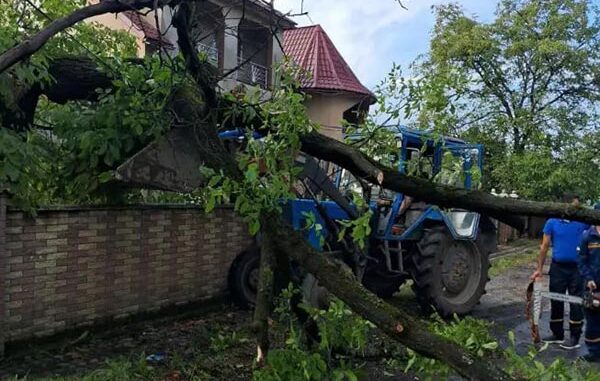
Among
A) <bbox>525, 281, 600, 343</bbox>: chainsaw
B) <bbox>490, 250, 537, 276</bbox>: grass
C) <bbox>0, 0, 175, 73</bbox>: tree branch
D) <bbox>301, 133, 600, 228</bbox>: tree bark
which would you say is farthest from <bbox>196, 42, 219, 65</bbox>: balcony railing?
<bbox>490, 250, 537, 276</bbox>: grass

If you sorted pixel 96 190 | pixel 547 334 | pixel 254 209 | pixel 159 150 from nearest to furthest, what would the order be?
pixel 254 209 → pixel 159 150 → pixel 96 190 → pixel 547 334

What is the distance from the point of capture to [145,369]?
529cm

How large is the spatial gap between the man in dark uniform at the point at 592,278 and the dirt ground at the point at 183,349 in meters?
0.29

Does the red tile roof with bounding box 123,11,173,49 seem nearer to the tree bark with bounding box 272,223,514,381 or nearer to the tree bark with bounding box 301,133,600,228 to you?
the tree bark with bounding box 301,133,600,228

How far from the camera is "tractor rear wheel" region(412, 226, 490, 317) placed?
26.3 feet

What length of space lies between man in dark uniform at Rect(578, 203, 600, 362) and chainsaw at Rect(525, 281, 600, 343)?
103 millimetres

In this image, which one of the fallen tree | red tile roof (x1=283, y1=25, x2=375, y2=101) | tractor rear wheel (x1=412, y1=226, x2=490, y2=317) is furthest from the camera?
red tile roof (x1=283, y1=25, x2=375, y2=101)

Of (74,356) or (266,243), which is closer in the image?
(266,243)

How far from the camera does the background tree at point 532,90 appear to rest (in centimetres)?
1798

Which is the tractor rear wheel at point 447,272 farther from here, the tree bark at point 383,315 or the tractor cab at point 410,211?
the tree bark at point 383,315

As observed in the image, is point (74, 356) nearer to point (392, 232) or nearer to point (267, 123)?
point (267, 123)

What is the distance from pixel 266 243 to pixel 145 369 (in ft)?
7.14

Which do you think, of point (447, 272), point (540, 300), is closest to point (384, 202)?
point (447, 272)

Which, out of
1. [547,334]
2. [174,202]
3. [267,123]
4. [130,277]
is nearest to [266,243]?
[267,123]
